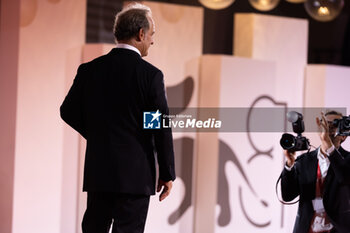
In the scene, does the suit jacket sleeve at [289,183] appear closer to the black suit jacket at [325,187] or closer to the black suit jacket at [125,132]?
the black suit jacket at [325,187]

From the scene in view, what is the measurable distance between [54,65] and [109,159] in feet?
6.83

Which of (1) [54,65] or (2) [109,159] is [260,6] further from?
(2) [109,159]

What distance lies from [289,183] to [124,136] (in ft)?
3.18

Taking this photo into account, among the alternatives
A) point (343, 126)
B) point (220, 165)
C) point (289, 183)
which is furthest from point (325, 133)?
point (220, 165)

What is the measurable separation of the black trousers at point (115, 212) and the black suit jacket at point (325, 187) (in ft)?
2.81

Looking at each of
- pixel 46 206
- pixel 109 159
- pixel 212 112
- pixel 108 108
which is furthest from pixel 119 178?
pixel 212 112

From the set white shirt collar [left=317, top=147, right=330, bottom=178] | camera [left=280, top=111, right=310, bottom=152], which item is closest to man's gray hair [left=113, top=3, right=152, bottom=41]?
camera [left=280, top=111, right=310, bottom=152]

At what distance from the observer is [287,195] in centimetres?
281

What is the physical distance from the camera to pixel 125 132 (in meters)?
2.21

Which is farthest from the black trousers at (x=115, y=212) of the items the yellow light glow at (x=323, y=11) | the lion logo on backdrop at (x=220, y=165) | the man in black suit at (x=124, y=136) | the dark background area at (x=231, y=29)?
the dark background area at (x=231, y=29)

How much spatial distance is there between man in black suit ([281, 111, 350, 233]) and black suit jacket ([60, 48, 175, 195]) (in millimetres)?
748

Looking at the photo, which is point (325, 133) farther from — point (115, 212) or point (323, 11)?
point (323, 11)

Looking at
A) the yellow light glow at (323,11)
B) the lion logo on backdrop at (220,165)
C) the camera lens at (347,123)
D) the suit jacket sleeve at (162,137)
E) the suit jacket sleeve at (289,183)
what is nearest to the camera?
the suit jacket sleeve at (162,137)

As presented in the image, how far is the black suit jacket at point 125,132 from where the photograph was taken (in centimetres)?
221
